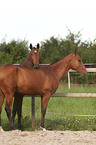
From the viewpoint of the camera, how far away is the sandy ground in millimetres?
4448

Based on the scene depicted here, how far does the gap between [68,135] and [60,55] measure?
18.2 metres

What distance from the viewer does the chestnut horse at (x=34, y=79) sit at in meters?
5.54

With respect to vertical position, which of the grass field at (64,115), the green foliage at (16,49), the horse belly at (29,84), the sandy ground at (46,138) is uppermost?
the green foliage at (16,49)

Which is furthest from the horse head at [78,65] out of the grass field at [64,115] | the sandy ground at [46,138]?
the sandy ground at [46,138]

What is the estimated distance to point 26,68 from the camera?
585cm

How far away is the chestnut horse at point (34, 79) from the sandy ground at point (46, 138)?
0.69 meters

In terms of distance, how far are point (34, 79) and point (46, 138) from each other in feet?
5.05

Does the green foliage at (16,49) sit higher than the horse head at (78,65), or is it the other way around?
the green foliage at (16,49)

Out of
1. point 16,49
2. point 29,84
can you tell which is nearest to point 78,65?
point 29,84

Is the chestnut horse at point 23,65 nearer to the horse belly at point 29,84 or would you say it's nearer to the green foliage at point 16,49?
the horse belly at point 29,84

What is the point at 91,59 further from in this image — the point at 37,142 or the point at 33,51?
the point at 37,142

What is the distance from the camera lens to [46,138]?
15.7ft

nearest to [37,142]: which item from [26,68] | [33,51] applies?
[26,68]

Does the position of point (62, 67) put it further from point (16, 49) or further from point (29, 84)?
point (16, 49)
